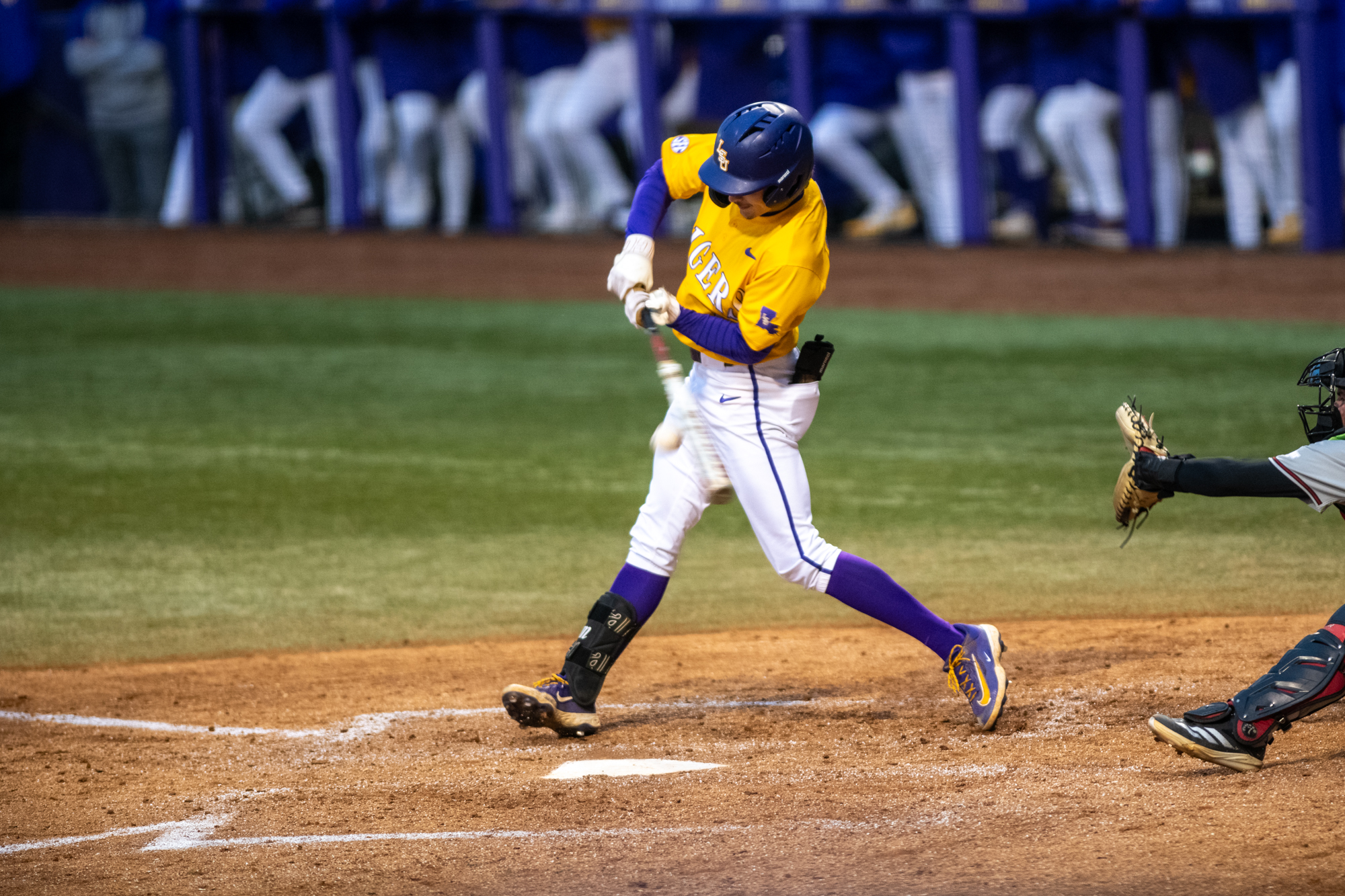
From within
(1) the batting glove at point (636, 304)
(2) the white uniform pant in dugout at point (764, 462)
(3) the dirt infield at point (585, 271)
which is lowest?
(3) the dirt infield at point (585, 271)

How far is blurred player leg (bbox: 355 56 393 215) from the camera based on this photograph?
52.4ft

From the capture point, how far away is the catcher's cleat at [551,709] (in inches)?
165

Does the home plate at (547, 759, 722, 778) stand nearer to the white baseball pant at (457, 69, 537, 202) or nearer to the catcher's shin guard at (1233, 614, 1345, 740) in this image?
the catcher's shin guard at (1233, 614, 1345, 740)

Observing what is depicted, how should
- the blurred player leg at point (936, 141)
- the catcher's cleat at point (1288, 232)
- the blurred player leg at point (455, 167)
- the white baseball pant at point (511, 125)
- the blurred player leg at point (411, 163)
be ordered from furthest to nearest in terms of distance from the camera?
the blurred player leg at point (455, 167)
the blurred player leg at point (411, 163)
the white baseball pant at point (511, 125)
the blurred player leg at point (936, 141)
the catcher's cleat at point (1288, 232)

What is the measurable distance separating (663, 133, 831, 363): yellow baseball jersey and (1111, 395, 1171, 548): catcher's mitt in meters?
0.77

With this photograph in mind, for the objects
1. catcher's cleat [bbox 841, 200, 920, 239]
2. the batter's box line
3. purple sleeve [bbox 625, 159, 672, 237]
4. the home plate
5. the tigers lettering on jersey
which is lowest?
catcher's cleat [bbox 841, 200, 920, 239]

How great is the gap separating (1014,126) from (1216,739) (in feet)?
33.6

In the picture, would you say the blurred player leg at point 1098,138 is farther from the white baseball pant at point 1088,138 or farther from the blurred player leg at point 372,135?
the blurred player leg at point 372,135

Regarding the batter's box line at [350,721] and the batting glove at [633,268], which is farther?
the batter's box line at [350,721]

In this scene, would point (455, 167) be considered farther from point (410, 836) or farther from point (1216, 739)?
point (1216, 739)

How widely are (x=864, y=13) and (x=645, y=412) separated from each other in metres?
6.12

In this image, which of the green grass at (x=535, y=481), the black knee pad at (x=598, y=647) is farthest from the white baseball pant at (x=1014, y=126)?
the black knee pad at (x=598, y=647)

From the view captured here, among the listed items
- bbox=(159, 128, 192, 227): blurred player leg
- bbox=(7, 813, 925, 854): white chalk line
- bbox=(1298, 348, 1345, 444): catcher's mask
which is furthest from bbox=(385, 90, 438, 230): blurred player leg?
bbox=(1298, 348, 1345, 444): catcher's mask

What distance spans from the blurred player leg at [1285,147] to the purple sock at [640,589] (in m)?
9.02
